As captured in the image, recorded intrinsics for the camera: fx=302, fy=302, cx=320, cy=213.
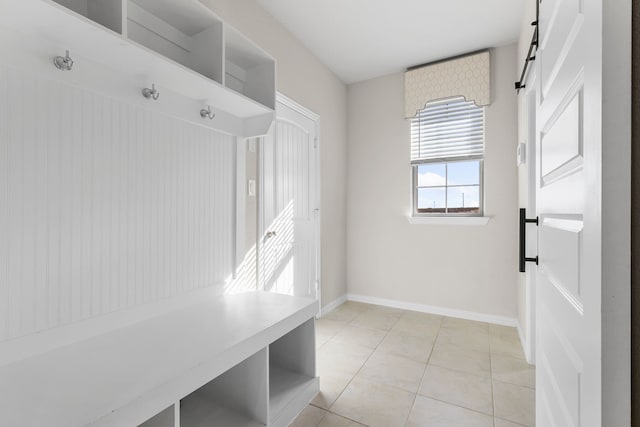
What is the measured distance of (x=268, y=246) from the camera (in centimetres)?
245

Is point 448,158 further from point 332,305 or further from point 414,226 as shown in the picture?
point 332,305

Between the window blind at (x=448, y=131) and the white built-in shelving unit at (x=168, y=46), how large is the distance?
2023mm

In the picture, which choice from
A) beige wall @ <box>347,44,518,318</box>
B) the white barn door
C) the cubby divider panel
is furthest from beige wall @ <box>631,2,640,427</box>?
beige wall @ <box>347,44,518,318</box>

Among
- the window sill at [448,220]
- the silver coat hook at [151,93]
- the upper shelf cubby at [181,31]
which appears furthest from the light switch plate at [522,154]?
the silver coat hook at [151,93]

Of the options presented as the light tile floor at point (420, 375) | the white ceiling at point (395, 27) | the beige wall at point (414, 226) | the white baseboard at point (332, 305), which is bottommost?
the light tile floor at point (420, 375)

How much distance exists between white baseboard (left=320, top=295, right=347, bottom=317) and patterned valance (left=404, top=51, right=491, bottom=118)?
2.25 m

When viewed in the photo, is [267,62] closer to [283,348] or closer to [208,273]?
[208,273]

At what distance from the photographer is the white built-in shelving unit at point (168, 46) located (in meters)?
1.00

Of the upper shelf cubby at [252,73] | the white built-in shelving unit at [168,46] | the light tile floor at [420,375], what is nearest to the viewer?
the white built-in shelving unit at [168,46]

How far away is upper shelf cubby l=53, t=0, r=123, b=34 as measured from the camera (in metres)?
1.13

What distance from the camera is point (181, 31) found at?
1610 mm

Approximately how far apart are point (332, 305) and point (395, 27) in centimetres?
285

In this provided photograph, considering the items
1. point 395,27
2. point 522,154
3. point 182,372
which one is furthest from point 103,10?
point 522,154

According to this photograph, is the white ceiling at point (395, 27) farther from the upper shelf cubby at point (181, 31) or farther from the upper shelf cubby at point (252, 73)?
the upper shelf cubby at point (181, 31)
